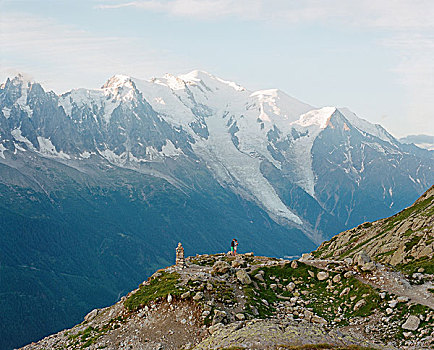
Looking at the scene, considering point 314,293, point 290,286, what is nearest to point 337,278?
point 314,293

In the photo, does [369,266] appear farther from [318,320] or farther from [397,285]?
[318,320]

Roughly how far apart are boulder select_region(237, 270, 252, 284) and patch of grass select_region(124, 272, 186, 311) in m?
8.54

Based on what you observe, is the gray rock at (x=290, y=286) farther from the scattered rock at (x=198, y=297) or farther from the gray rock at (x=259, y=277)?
the scattered rock at (x=198, y=297)

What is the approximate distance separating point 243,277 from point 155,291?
12.1 meters

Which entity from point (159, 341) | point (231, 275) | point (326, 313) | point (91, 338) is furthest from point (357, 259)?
point (91, 338)

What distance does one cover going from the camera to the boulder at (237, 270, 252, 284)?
63.8 m

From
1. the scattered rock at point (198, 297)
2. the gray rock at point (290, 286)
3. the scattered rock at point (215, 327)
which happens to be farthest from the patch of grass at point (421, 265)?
the scattered rock at point (215, 327)

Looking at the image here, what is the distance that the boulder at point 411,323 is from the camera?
50.2 metres

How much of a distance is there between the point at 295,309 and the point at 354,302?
740cm

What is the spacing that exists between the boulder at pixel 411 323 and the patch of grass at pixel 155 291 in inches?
1021

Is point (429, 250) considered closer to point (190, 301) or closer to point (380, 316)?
point (380, 316)

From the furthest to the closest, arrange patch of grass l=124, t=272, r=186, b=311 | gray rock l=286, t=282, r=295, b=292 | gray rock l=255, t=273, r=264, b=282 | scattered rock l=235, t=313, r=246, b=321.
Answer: gray rock l=255, t=273, r=264, b=282 < gray rock l=286, t=282, r=295, b=292 < patch of grass l=124, t=272, r=186, b=311 < scattered rock l=235, t=313, r=246, b=321

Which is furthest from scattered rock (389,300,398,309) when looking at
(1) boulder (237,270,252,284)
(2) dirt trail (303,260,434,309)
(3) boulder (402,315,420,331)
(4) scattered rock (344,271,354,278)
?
(1) boulder (237,270,252,284)

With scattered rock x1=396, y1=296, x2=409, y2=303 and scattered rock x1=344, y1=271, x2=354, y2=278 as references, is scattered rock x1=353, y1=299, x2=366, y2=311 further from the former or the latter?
scattered rock x1=344, y1=271, x2=354, y2=278
